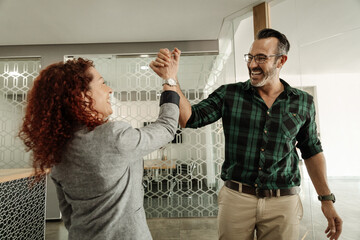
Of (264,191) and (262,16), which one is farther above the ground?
(262,16)

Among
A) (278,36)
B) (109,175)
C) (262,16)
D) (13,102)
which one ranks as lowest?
(109,175)

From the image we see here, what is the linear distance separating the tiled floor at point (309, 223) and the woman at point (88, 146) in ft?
6.90

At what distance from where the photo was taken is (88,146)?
2.27 feet

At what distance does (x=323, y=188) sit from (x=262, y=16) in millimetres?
2322

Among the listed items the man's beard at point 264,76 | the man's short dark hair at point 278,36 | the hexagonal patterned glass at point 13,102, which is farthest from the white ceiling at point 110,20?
the man's beard at point 264,76

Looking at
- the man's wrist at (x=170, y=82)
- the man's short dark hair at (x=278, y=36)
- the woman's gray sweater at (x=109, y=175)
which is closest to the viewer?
the woman's gray sweater at (x=109, y=175)

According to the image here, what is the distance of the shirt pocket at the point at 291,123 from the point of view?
3.48 ft

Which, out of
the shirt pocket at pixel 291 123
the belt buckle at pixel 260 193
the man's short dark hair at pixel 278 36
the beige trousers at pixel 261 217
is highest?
the man's short dark hair at pixel 278 36

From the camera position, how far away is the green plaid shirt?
3.42 ft

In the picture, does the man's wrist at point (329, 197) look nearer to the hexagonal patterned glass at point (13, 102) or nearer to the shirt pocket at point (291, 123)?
the shirt pocket at point (291, 123)

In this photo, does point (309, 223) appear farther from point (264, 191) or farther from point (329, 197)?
point (264, 191)

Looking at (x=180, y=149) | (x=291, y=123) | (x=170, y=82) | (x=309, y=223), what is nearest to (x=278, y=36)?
(x=291, y=123)

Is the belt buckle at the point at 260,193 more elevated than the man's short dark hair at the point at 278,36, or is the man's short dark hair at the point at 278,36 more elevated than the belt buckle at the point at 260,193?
the man's short dark hair at the point at 278,36

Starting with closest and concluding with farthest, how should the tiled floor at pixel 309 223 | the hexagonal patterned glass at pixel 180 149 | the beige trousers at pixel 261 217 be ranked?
the beige trousers at pixel 261 217
the tiled floor at pixel 309 223
the hexagonal patterned glass at pixel 180 149
